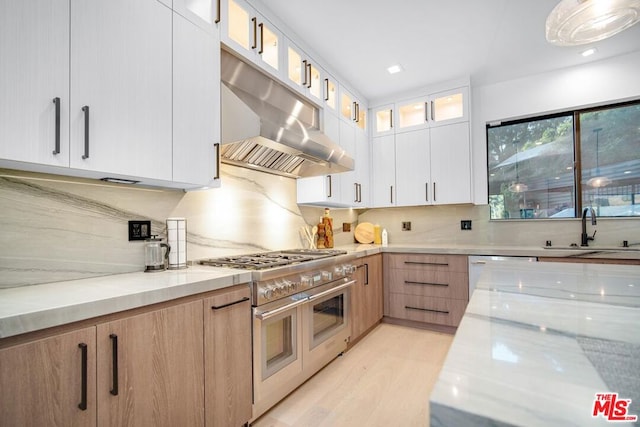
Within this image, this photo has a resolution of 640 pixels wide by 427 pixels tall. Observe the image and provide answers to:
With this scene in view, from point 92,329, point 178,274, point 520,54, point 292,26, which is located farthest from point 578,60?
point 92,329

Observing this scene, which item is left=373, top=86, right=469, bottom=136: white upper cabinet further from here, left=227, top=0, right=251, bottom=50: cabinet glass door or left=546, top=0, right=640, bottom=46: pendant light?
left=227, top=0, right=251, bottom=50: cabinet glass door

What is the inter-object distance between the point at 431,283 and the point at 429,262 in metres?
0.21

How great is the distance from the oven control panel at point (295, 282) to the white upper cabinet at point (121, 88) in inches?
30.3

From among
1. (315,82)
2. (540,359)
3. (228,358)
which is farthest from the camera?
(315,82)

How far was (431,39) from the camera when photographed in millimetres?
2488

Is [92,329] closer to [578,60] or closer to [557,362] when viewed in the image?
[557,362]

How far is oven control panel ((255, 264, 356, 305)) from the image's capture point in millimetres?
1642

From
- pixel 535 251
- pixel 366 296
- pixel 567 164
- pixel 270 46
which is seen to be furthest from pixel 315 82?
pixel 567 164

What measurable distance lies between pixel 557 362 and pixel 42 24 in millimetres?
1760

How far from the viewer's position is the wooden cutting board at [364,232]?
3824 mm

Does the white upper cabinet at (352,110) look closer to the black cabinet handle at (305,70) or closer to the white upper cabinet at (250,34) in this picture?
the black cabinet handle at (305,70)

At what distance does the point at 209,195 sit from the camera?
2072 mm

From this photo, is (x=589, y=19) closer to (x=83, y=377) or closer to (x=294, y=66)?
(x=294, y=66)

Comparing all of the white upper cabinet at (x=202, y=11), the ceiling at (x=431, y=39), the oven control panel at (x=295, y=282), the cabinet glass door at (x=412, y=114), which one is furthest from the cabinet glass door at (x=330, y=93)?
the oven control panel at (x=295, y=282)
